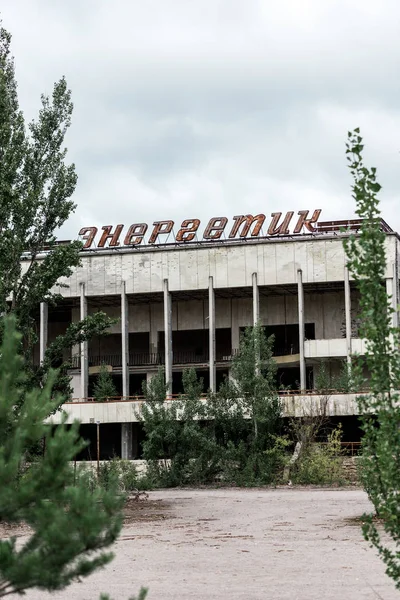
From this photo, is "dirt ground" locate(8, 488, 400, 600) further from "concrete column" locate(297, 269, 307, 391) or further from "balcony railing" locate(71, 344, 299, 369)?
"balcony railing" locate(71, 344, 299, 369)

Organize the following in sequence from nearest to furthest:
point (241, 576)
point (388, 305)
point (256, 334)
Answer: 1. point (388, 305)
2. point (241, 576)
3. point (256, 334)

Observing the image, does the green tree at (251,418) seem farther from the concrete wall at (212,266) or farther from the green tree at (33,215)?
the concrete wall at (212,266)

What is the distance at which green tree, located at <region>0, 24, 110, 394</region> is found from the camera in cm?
2694

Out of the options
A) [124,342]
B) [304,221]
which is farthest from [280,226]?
[124,342]

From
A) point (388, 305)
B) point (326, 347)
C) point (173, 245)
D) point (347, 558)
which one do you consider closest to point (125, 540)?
point (347, 558)

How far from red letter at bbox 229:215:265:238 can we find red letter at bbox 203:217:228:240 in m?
0.75

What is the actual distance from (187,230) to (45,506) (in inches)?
2233

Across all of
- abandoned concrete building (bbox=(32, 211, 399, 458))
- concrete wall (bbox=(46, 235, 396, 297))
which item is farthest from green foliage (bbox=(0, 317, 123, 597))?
concrete wall (bbox=(46, 235, 396, 297))

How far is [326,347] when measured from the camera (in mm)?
57906

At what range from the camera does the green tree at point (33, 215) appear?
2694cm

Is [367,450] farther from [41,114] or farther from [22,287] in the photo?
[41,114]

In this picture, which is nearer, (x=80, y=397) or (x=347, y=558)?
(x=347, y=558)

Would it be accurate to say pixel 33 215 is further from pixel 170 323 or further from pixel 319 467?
pixel 170 323

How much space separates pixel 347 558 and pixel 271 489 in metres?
19.0
